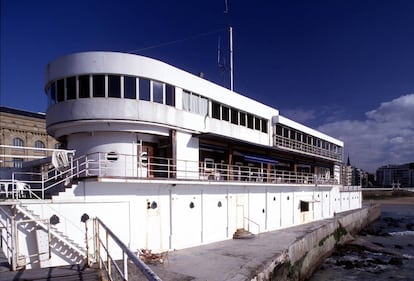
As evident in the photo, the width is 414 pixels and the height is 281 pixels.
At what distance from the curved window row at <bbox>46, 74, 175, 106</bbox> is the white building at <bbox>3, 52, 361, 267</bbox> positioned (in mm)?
45

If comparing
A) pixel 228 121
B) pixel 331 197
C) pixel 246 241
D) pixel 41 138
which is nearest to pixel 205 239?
pixel 246 241

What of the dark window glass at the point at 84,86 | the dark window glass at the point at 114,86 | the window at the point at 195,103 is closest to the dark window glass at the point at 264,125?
the window at the point at 195,103

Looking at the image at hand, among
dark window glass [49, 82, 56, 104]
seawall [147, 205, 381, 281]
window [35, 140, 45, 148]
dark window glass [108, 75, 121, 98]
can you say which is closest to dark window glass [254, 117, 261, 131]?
seawall [147, 205, 381, 281]

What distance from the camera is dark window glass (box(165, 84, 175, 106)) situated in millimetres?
16991

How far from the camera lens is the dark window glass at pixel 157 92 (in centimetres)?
Answer: 1642

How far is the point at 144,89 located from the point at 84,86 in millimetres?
2698

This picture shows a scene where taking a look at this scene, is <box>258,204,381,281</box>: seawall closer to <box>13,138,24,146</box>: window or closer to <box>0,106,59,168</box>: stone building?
<box>0,106,59,168</box>: stone building

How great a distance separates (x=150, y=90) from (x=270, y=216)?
12775 millimetres

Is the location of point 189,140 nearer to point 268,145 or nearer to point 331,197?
point 268,145

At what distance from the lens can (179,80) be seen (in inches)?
699

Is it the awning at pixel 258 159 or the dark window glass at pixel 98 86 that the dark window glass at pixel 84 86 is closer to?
the dark window glass at pixel 98 86

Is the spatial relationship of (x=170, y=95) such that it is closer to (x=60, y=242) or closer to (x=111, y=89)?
(x=111, y=89)

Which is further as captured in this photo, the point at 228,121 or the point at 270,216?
the point at 270,216

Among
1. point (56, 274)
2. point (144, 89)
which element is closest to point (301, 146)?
point (144, 89)
